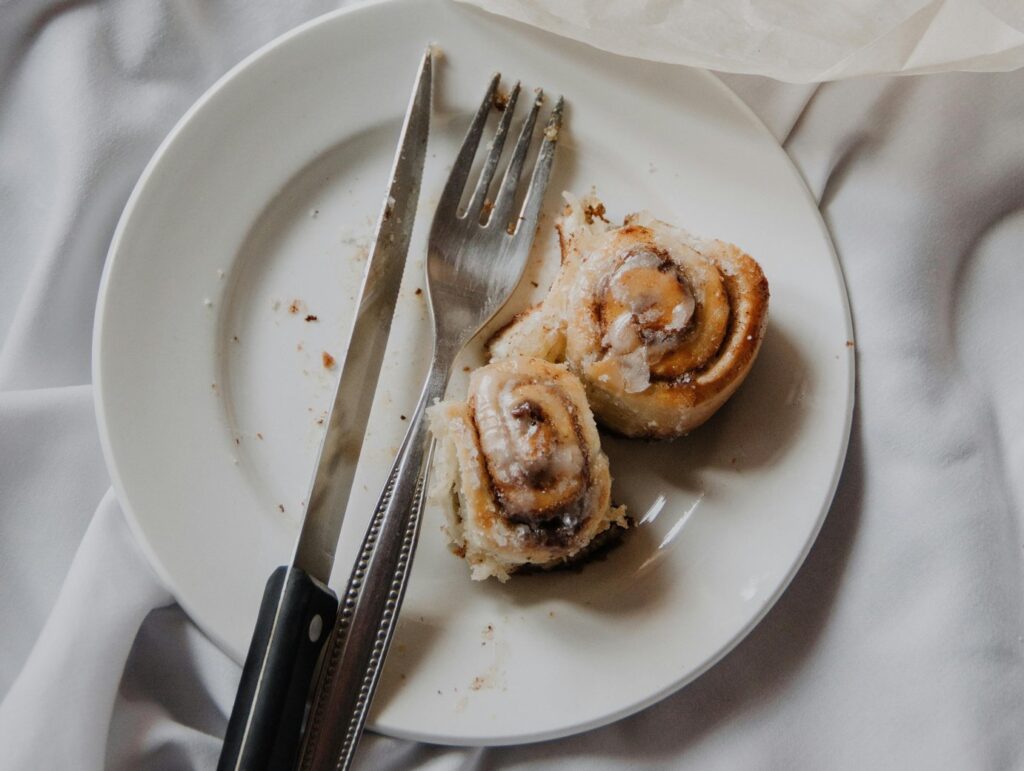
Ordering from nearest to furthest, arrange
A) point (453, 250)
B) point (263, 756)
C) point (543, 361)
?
point (263, 756)
point (543, 361)
point (453, 250)

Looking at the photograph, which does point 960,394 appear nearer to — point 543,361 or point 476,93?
point 543,361

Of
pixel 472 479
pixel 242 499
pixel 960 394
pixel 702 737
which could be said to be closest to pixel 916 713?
pixel 702 737

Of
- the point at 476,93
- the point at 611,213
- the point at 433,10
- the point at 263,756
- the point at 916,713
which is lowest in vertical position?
the point at 263,756

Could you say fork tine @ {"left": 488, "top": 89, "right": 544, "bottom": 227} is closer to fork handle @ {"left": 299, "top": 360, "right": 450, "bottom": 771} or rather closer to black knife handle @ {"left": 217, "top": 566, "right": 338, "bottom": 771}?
fork handle @ {"left": 299, "top": 360, "right": 450, "bottom": 771}

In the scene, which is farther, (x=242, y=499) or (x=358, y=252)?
(x=358, y=252)

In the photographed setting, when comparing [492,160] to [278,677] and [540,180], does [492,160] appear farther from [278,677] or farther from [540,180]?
[278,677]

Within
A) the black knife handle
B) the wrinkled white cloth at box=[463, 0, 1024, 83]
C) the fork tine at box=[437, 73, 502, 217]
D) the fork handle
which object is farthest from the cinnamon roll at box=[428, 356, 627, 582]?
the wrinkled white cloth at box=[463, 0, 1024, 83]

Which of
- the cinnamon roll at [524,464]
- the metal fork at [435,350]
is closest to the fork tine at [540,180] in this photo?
the metal fork at [435,350]

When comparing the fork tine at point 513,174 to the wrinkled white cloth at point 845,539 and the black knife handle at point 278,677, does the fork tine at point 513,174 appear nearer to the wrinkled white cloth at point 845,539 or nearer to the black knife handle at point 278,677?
the wrinkled white cloth at point 845,539
